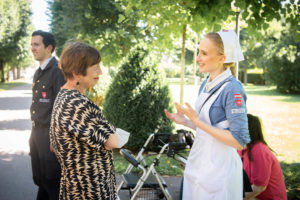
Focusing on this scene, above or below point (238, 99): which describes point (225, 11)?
above

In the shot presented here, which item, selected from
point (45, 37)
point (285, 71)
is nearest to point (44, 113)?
point (45, 37)

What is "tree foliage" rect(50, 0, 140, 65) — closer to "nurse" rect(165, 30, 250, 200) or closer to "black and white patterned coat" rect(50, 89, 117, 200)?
"nurse" rect(165, 30, 250, 200)

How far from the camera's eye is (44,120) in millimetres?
3184

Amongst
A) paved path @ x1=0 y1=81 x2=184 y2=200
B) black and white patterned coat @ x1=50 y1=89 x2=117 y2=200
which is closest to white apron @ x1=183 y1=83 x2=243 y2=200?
black and white patterned coat @ x1=50 y1=89 x2=117 y2=200

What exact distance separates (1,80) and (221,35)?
144 feet

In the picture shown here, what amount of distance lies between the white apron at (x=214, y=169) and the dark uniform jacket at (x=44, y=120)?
166 cm

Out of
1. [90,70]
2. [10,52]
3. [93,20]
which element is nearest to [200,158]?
[90,70]

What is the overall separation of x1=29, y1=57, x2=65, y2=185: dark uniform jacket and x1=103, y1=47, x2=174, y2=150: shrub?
10.2 feet

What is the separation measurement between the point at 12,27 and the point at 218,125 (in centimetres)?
3764

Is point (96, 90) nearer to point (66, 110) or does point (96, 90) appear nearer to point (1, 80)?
point (66, 110)

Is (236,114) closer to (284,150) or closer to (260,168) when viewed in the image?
(260,168)

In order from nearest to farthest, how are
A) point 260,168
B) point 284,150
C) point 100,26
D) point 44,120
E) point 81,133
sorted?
point 81,133
point 260,168
point 44,120
point 284,150
point 100,26

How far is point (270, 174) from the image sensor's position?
3072mm

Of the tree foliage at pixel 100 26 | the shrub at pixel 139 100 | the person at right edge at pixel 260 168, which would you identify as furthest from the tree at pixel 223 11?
the tree foliage at pixel 100 26
